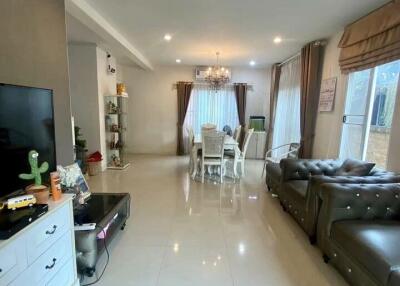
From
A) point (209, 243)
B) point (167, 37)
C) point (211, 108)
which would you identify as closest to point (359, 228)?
point (209, 243)

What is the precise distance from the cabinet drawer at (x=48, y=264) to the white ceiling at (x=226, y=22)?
2568 mm

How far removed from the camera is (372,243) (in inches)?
63.2

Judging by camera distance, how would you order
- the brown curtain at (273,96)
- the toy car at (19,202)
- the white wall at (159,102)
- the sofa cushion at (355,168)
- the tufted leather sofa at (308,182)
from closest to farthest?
1. the toy car at (19,202)
2. the tufted leather sofa at (308,182)
3. the sofa cushion at (355,168)
4. the brown curtain at (273,96)
5. the white wall at (159,102)

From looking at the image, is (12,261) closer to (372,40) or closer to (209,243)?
(209,243)

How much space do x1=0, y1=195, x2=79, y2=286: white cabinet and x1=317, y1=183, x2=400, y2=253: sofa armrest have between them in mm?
2084

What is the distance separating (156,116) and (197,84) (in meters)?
1.55

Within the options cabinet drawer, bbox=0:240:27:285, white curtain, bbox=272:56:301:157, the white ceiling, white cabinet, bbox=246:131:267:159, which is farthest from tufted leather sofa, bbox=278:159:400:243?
white cabinet, bbox=246:131:267:159

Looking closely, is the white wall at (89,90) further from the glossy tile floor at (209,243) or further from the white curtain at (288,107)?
the white curtain at (288,107)

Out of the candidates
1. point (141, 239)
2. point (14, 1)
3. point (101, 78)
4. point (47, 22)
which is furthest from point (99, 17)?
point (141, 239)

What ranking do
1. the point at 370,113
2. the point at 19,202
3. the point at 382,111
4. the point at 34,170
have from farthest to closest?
the point at 370,113 → the point at 382,111 → the point at 34,170 → the point at 19,202

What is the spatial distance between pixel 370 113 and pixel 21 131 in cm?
373

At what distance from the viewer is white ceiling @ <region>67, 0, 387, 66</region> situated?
2.73 m

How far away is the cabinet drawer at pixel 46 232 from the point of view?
1.27m

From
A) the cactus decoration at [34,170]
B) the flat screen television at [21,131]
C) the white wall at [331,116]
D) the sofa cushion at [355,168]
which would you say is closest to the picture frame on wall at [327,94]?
the white wall at [331,116]
